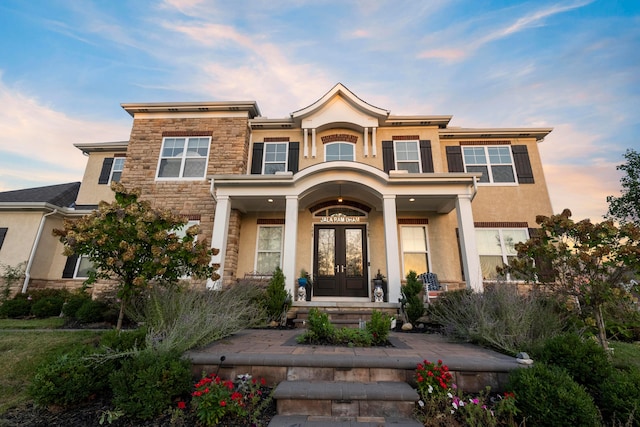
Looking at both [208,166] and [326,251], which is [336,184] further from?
[208,166]

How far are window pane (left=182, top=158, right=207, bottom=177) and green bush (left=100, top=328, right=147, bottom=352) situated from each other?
752 cm

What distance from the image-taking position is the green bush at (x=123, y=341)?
323cm

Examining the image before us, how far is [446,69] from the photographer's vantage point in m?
10.1

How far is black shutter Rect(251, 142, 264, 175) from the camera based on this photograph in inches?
412

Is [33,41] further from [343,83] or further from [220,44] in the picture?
[343,83]

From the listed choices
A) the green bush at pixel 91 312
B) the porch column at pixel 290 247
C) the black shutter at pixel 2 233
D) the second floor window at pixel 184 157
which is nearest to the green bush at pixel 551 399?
the porch column at pixel 290 247

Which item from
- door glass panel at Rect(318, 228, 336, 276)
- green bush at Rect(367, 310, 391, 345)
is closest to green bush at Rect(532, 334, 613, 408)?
green bush at Rect(367, 310, 391, 345)

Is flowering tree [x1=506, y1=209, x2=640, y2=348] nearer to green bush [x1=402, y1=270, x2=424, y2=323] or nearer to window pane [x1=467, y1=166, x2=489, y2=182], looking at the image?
green bush [x1=402, y1=270, x2=424, y2=323]

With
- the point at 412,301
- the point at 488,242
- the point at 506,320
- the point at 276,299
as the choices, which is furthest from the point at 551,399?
the point at 488,242

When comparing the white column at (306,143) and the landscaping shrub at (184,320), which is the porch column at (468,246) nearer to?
the white column at (306,143)

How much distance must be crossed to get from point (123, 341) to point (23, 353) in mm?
2673

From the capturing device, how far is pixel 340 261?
9.59m

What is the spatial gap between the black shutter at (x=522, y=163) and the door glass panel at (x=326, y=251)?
7671 mm

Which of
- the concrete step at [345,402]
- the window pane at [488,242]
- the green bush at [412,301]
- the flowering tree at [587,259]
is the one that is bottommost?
the concrete step at [345,402]
